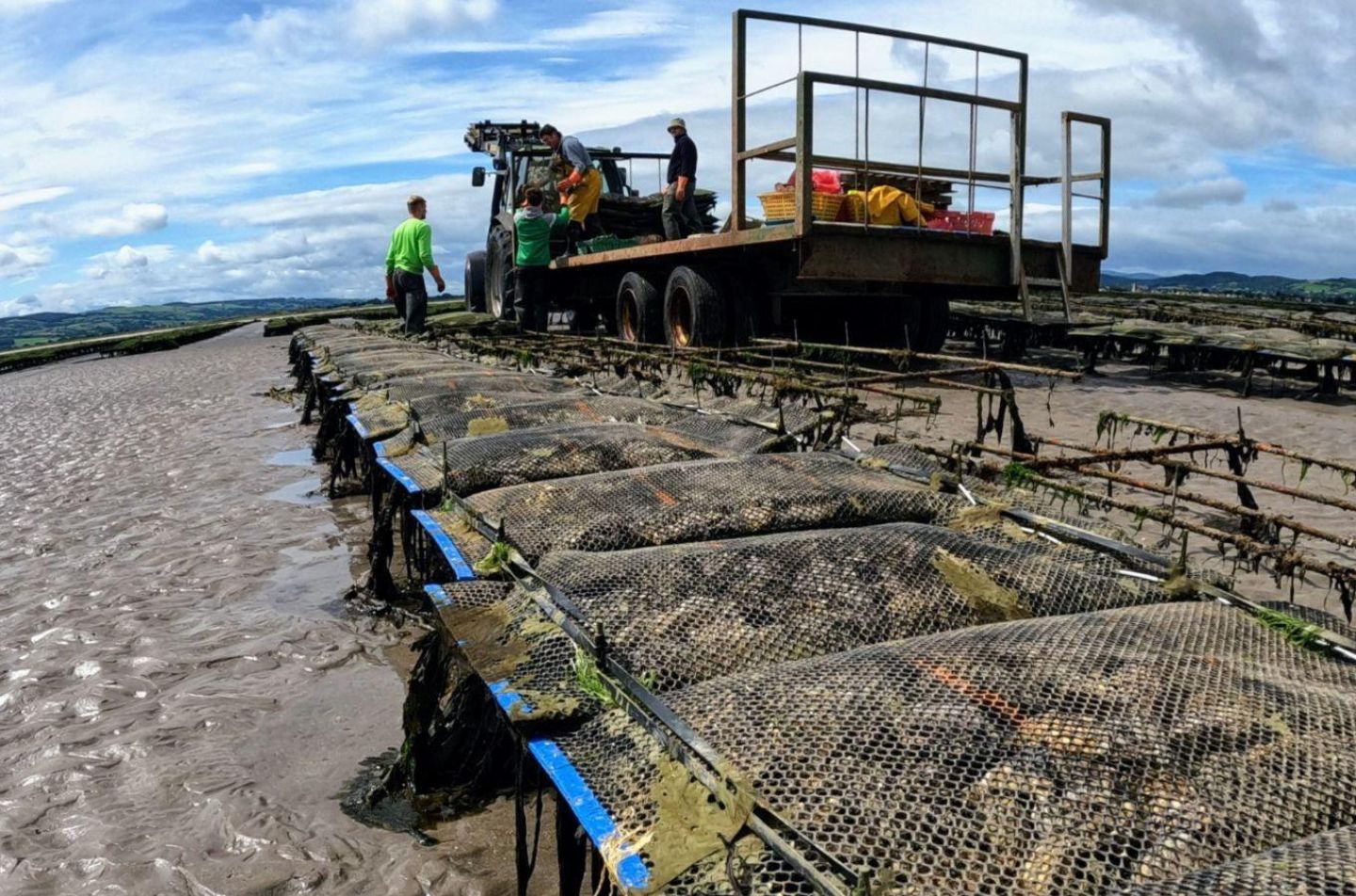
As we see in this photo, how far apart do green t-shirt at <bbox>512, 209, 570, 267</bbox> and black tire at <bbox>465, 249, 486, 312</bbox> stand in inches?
185

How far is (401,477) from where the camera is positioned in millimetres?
4629

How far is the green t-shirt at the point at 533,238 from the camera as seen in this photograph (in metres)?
13.0

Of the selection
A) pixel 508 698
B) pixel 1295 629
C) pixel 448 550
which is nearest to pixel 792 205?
pixel 448 550

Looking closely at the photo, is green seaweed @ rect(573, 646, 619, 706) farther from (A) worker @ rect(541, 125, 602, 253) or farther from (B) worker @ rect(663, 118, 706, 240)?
(A) worker @ rect(541, 125, 602, 253)

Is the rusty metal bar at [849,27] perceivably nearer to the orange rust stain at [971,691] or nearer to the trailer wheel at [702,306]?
the trailer wheel at [702,306]

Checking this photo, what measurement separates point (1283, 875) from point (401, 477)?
3.79m

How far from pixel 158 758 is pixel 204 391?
14.2m

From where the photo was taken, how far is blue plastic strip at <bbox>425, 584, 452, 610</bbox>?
2914 mm

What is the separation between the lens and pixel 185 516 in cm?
727

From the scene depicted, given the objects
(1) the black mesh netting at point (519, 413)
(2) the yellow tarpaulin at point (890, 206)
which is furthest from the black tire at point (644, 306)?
(1) the black mesh netting at point (519, 413)

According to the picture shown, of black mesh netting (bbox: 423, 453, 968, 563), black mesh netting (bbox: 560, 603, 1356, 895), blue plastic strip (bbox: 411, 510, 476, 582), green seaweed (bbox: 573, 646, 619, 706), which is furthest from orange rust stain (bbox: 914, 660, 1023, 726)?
blue plastic strip (bbox: 411, 510, 476, 582)

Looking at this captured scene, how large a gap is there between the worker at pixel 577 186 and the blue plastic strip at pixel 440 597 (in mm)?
10233

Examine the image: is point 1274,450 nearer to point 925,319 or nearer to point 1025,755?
point 1025,755

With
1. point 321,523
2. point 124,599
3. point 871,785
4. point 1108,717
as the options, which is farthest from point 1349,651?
point 321,523
